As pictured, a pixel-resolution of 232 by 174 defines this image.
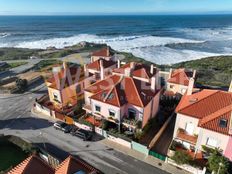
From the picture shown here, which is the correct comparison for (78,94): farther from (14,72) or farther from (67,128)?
(14,72)

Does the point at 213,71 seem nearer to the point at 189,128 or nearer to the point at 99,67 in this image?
the point at 99,67

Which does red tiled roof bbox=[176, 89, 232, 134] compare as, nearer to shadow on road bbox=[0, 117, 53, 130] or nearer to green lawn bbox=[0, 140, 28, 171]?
green lawn bbox=[0, 140, 28, 171]

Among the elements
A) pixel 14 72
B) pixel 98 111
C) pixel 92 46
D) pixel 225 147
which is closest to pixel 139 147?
pixel 98 111

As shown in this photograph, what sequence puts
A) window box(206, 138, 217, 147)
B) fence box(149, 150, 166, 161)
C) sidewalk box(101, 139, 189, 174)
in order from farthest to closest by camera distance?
fence box(149, 150, 166, 161), sidewalk box(101, 139, 189, 174), window box(206, 138, 217, 147)

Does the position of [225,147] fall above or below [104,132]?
above

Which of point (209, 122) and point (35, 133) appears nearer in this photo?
point (209, 122)

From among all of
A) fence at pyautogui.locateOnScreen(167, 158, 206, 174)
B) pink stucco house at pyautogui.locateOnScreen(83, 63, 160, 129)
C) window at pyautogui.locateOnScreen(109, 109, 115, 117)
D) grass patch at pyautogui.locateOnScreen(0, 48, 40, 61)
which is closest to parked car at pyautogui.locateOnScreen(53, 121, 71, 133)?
pink stucco house at pyautogui.locateOnScreen(83, 63, 160, 129)
